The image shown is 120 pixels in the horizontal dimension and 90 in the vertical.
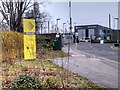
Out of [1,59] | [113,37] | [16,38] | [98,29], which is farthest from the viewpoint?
[98,29]

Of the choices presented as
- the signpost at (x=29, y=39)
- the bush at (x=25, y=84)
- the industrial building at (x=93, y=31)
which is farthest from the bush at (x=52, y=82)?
the industrial building at (x=93, y=31)

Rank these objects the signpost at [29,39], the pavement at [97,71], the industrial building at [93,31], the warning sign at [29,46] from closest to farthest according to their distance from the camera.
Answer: the pavement at [97,71], the signpost at [29,39], the warning sign at [29,46], the industrial building at [93,31]

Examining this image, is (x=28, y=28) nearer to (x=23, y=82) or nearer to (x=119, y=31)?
(x=23, y=82)

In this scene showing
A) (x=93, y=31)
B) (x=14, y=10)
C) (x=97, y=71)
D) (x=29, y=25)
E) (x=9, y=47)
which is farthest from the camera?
(x=93, y=31)

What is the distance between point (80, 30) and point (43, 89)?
114 metres

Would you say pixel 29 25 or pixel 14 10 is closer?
pixel 29 25

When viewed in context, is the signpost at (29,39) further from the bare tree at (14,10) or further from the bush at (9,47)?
the bare tree at (14,10)

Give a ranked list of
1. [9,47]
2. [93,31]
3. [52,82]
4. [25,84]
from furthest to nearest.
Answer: [93,31], [9,47], [52,82], [25,84]

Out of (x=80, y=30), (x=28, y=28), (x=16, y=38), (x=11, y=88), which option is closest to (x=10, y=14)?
(x=16, y=38)

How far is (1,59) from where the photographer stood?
17.6m

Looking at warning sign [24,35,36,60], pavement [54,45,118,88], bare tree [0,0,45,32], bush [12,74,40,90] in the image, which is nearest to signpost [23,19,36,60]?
warning sign [24,35,36,60]

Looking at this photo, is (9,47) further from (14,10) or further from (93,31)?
(93,31)

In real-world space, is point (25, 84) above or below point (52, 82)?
above

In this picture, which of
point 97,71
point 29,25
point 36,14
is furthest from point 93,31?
point 97,71
